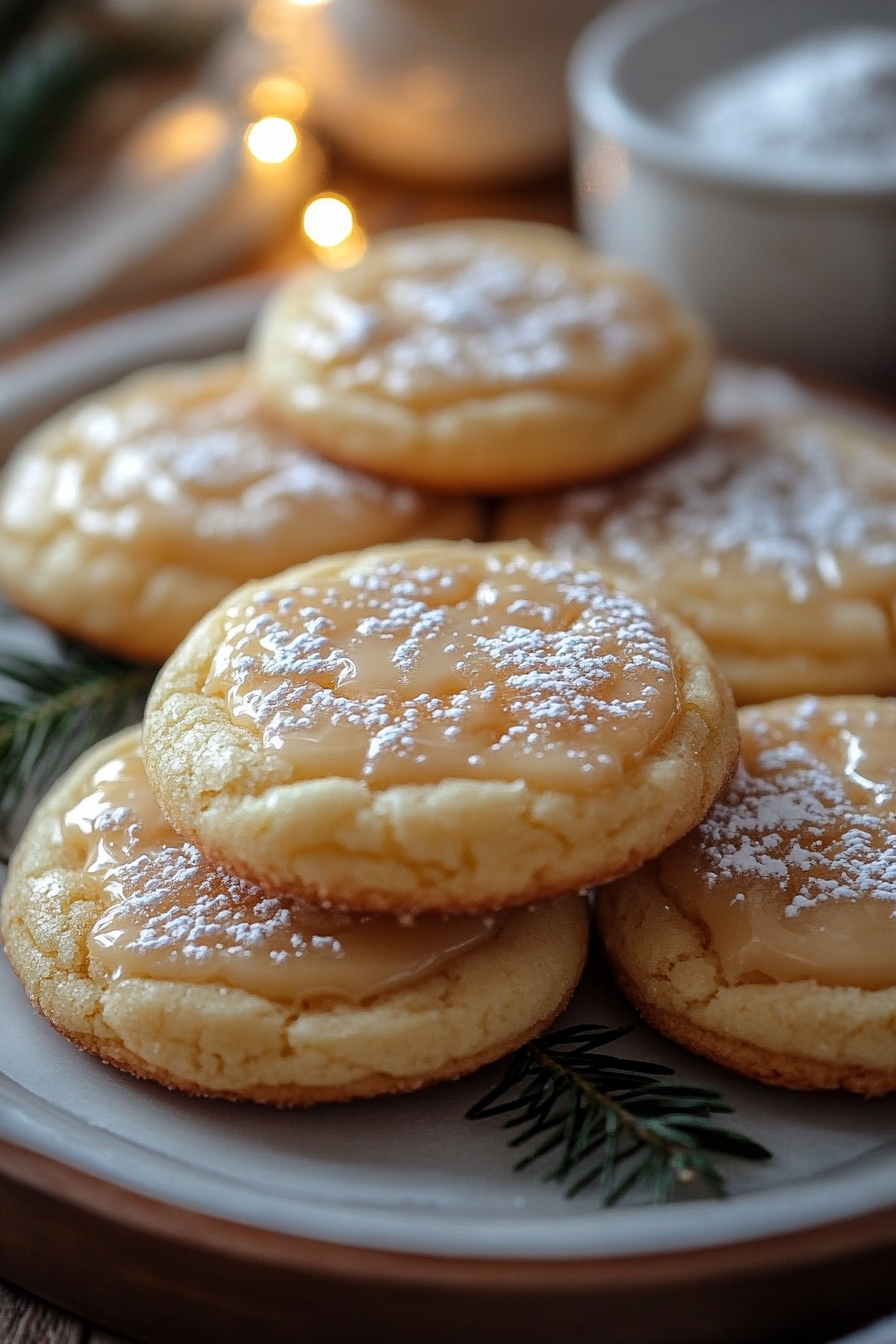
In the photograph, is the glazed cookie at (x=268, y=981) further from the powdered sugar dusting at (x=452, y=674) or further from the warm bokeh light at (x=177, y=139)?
the warm bokeh light at (x=177, y=139)

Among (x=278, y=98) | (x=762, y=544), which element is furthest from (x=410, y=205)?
(x=762, y=544)

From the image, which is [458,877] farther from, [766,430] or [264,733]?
[766,430]

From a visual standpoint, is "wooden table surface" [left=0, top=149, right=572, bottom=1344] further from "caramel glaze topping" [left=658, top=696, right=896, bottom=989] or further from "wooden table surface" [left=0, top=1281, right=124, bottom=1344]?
"wooden table surface" [left=0, top=1281, right=124, bottom=1344]

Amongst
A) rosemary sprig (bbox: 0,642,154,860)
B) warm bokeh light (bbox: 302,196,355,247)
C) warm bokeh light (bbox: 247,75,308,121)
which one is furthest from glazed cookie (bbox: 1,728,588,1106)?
warm bokeh light (bbox: 247,75,308,121)

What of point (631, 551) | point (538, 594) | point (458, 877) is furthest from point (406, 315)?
point (458, 877)

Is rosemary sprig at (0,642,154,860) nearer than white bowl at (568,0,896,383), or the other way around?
rosemary sprig at (0,642,154,860)

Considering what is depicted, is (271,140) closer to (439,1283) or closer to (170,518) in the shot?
(170,518)
